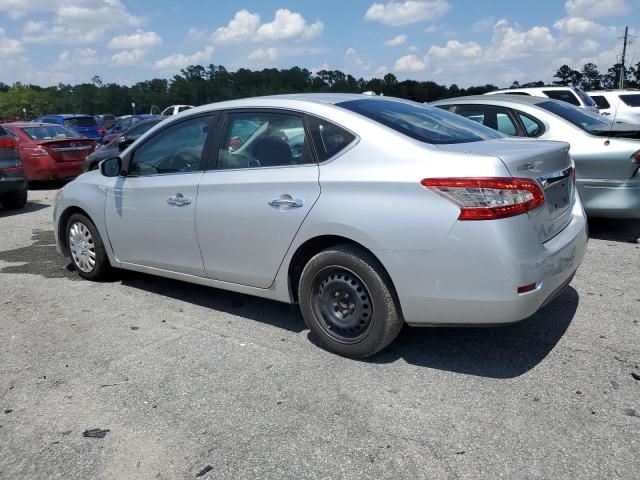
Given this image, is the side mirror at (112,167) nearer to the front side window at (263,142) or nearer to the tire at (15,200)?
the front side window at (263,142)

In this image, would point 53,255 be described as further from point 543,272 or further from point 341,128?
point 543,272

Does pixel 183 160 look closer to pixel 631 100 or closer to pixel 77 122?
pixel 631 100

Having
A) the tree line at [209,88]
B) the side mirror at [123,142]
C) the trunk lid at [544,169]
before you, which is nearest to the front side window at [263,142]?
the trunk lid at [544,169]

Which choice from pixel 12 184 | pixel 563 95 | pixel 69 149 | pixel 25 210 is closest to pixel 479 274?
pixel 12 184

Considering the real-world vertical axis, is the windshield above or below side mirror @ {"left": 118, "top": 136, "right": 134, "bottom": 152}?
below

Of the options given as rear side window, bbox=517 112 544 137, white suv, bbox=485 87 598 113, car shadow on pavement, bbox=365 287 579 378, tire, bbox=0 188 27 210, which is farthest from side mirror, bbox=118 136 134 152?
car shadow on pavement, bbox=365 287 579 378

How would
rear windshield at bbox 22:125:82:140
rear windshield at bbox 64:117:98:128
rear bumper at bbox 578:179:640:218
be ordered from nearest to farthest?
rear bumper at bbox 578:179:640:218 < rear windshield at bbox 22:125:82:140 < rear windshield at bbox 64:117:98:128

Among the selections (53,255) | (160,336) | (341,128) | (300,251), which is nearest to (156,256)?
(160,336)

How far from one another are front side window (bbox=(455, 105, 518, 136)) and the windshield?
1.58 feet

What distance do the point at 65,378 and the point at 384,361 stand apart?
2037 millimetres

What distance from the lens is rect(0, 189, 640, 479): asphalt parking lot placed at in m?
2.72

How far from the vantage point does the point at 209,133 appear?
4.43 meters

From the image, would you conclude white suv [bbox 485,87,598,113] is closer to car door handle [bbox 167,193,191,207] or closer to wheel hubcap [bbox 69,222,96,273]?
wheel hubcap [bbox 69,222,96,273]

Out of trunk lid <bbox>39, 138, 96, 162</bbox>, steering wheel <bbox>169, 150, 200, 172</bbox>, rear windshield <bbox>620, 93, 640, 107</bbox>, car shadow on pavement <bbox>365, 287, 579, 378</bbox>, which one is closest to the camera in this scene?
car shadow on pavement <bbox>365, 287, 579, 378</bbox>
